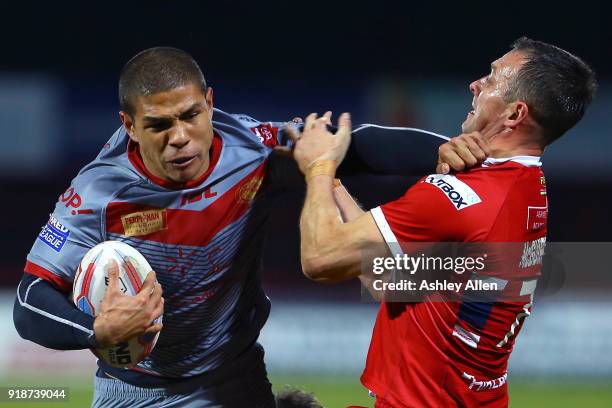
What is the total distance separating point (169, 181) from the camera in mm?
4238

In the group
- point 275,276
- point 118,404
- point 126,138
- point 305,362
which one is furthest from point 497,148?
point 275,276

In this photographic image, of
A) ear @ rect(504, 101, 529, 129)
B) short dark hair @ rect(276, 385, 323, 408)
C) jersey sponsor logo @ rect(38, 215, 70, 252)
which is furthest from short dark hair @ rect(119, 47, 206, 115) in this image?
short dark hair @ rect(276, 385, 323, 408)

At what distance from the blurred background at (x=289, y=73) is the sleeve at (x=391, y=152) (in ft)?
17.5

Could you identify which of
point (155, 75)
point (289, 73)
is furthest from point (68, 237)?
point (289, 73)

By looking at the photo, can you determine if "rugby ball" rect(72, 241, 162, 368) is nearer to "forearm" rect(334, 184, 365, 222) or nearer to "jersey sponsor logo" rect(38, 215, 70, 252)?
"jersey sponsor logo" rect(38, 215, 70, 252)

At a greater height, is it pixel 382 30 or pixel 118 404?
pixel 382 30

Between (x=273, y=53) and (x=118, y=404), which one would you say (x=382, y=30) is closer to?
(x=273, y=53)

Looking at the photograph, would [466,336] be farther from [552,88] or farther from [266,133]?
[266,133]

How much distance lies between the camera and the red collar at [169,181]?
4.24 meters

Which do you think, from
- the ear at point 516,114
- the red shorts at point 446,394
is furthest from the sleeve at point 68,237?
the ear at point 516,114

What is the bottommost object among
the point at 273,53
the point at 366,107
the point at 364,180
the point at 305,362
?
the point at 305,362

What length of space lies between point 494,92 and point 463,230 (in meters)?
0.71

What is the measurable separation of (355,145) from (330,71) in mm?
6521

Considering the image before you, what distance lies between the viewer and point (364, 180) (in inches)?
417
